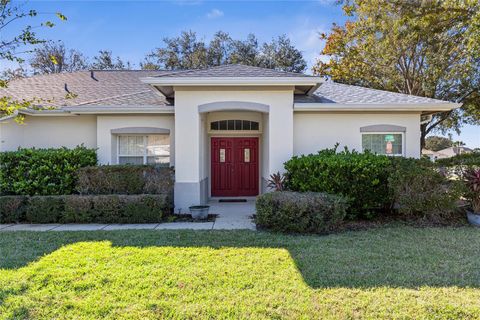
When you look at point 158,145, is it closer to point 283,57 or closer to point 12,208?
point 12,208

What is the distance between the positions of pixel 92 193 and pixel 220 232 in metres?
4.46

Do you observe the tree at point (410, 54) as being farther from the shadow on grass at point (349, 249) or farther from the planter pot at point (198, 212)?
→ the planter pot at point (198, 212)

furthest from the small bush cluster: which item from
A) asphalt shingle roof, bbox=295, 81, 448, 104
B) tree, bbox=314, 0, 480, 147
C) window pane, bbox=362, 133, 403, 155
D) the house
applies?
tree, bbox=314, 0, 480, 147

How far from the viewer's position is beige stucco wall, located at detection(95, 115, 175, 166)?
991 cm

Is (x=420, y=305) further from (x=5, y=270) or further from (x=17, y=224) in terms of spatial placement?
(x=17, y=224)

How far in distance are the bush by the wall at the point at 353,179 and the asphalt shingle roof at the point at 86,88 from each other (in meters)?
5.76

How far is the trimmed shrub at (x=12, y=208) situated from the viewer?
7.89 m

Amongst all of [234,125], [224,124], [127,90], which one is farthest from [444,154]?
[127,90]

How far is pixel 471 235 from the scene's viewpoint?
21.1 ft

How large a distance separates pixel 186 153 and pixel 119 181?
7.14 ft

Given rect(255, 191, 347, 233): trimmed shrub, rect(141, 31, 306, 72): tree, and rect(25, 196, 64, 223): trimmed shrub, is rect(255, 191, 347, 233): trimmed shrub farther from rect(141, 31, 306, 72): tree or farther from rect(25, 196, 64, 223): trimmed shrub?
rect(141, 31, 306, 72): tree

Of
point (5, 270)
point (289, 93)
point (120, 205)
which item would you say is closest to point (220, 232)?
point (120, 205)

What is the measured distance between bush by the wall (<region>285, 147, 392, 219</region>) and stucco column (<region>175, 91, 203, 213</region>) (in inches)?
130

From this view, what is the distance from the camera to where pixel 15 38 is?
5453mm
